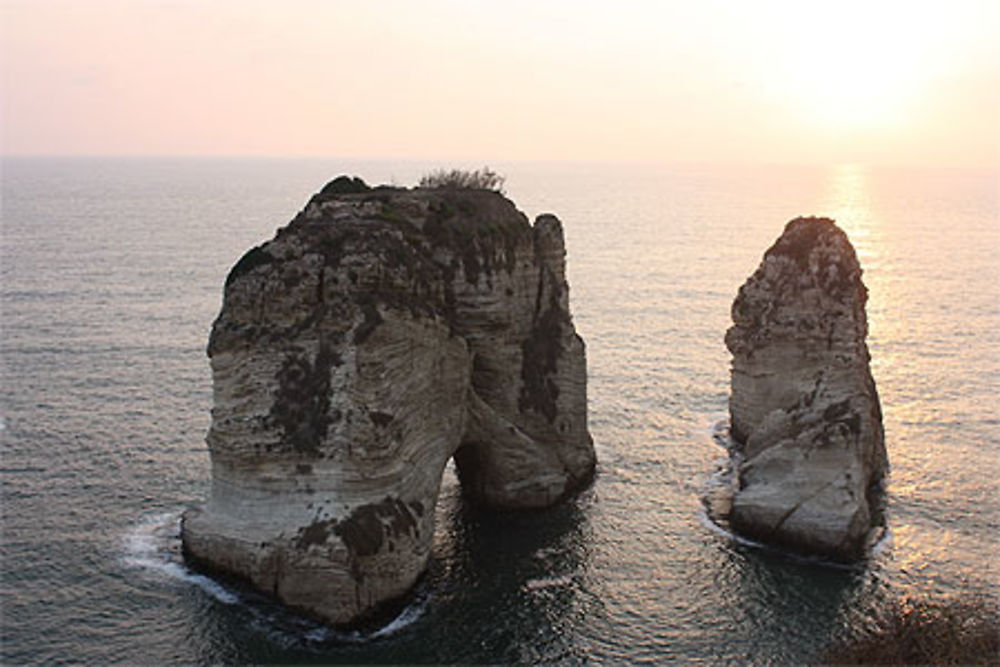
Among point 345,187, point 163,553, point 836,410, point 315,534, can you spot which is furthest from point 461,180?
point 163,553

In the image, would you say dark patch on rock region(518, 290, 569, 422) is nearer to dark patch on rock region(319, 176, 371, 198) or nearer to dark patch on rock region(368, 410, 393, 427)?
dark patch on rock region(319, 176, 371, 198)

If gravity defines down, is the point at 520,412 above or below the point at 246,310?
below

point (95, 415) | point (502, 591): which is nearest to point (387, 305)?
point (502, 591)

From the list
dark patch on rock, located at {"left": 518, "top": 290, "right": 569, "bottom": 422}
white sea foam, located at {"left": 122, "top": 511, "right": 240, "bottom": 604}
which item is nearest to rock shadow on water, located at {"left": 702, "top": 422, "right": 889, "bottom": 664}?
dark patch on rock, located at {"left": 518, "top": 290, "right": 569, "bottom": 422}

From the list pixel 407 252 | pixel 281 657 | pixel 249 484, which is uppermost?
pixel 407 252

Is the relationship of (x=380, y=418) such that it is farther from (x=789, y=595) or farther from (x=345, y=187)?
(x=789, y=595)

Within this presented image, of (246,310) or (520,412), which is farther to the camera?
(520,412)

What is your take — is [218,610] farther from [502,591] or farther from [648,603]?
[648,603]
